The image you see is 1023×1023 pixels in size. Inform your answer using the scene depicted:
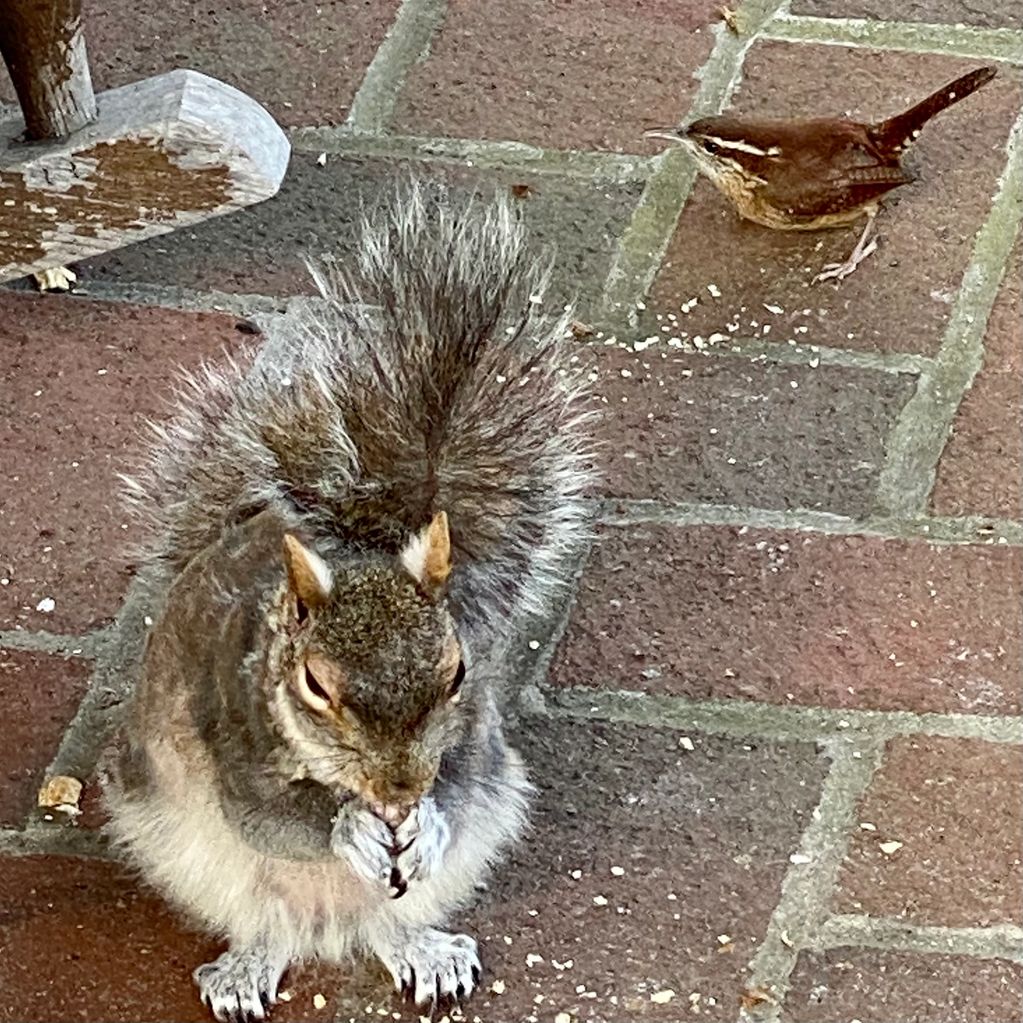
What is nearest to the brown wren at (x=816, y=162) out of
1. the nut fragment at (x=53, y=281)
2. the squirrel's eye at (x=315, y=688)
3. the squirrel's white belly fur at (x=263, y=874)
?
the nut fragment at (x=53, y=281)

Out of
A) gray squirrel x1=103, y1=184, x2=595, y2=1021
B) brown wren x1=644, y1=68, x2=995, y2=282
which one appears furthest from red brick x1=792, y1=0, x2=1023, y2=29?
gray squirrel x1=103, y1=184, x2=595, y2=1021

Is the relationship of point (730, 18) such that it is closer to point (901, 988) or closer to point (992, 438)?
point (992, 438)

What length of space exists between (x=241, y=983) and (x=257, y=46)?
1275 mm

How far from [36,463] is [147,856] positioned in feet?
1.76

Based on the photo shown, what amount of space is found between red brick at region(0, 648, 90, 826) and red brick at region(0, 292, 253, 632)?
0.15 ft

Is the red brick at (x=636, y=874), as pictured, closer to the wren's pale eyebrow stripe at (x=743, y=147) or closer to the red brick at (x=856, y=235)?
the red brick at (x=856, y=235)

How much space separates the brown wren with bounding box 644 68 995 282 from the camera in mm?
2193

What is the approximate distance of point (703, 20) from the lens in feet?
8.19

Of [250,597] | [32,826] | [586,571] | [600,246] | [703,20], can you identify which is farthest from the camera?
[703,20]

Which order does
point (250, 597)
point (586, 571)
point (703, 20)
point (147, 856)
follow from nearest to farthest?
point (250, 597) → point (147, 856) → point (586, 571) → point (703, 20)

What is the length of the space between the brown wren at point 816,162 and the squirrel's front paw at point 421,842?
966 millimetres

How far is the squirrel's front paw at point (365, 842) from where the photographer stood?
1384 mm

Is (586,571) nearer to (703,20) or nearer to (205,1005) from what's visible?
(205,1005)

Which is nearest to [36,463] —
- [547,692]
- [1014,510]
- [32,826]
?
[32,826]
